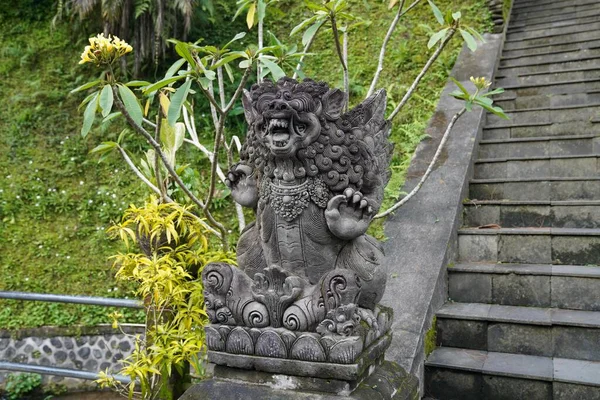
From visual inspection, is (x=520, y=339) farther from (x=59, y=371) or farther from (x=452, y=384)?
(x=59, y=371)

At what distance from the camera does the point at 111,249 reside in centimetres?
538

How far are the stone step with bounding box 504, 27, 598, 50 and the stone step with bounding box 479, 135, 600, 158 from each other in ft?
8.27

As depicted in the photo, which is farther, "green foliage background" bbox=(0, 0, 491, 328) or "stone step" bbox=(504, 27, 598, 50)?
"stone step" bbox=(504, 27, 598, 50)

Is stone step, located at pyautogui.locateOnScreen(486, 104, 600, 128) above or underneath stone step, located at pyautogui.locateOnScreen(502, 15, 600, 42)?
underneath

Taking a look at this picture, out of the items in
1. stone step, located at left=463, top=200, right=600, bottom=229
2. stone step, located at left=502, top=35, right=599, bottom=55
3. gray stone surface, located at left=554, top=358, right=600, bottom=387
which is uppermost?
stone step, located at left=502, top=35, right=599, bottom=55

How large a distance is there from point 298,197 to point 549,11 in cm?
723

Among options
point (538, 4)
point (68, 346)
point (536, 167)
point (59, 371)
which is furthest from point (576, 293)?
point (538, 4)

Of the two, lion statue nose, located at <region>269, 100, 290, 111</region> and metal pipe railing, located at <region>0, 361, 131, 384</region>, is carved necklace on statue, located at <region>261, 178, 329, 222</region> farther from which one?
metal pipe railing, located at <region>0, 361, 131, 384</region>

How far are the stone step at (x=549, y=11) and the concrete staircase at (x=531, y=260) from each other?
2363 millimetres

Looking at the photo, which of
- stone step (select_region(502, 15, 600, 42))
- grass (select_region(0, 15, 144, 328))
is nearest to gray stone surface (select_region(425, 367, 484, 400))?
grass (select_region(0, 15, 144, 328))

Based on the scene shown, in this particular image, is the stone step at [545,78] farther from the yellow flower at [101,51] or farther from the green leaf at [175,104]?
the yellow flower at [101,51]

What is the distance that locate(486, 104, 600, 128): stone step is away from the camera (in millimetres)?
4582

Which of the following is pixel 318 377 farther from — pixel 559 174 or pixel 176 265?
pixel 559 174

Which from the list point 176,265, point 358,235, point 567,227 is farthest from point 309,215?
point 567,227
